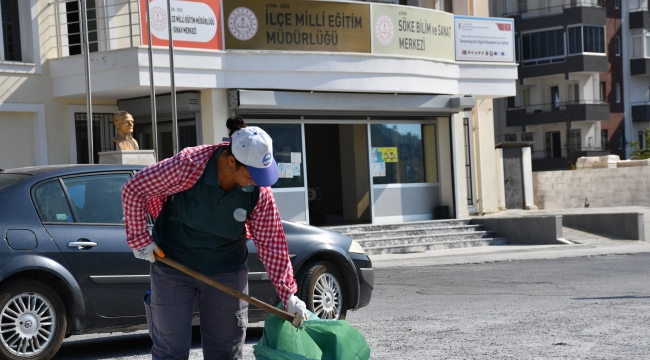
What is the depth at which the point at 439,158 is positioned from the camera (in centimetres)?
2406

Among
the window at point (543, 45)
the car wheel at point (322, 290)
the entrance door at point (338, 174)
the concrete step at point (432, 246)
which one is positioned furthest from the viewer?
the window at point (543, 45)

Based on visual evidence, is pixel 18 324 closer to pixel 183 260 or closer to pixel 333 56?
pixel 183 260

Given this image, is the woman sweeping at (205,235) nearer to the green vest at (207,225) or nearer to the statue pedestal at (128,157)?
the green vest at (207,225)

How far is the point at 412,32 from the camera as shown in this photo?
2220cm

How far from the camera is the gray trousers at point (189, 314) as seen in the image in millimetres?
4609

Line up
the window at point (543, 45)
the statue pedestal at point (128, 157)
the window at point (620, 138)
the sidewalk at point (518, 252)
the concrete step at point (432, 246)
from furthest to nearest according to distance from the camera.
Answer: the window at point (620, 138)
the window at point (543, 45)
the concrete step at point (432, 246)
the sidewalk at point (518, 252)
the statue pedestal at point (128, 157)

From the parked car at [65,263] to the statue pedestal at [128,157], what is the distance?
7950mm

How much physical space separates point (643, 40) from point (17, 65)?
4735 cm

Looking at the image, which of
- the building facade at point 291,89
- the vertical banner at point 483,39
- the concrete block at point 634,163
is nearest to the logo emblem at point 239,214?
the building facade at point 291,89

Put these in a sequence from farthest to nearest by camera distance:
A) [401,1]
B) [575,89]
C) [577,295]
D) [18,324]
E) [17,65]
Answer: [575,89] → [401,1] → [17,65] → [577,295] → [18,324]

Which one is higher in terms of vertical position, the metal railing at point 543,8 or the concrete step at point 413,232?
the metal railing at point 543,8

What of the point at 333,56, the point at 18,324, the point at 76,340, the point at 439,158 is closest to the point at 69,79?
the point at 333,56

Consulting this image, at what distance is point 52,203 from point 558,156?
50.8 m

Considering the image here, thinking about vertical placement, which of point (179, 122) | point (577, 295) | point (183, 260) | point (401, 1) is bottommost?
point (577, 295)
